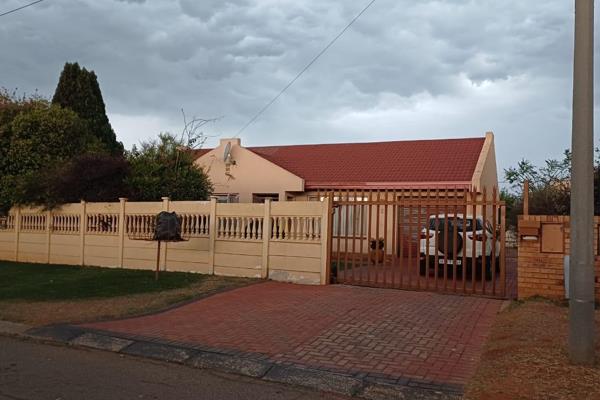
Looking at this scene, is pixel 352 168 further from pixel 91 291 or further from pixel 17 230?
pixel 91 291

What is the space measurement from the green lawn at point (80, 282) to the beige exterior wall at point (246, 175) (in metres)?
6.80

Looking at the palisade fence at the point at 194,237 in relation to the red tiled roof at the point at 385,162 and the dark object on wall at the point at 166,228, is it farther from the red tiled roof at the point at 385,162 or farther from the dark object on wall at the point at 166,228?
the red tiled roof at the point at 385,162

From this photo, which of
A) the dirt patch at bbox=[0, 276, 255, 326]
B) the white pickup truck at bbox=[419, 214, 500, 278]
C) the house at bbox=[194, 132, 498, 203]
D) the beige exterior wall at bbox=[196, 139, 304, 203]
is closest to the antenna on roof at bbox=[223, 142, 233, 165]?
the house at bbox=[194, 132, 498, 203]

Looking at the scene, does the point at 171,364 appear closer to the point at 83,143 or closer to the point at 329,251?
the point at 329,251

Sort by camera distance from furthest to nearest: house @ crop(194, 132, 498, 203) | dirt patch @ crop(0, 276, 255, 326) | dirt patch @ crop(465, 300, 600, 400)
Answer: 1. house @ crop(194, 132, 498, 203)
2. dirt patch @ crop(0, 276, 255, 326)
3. dirt patch @ crop(465, 300, 600, 400)

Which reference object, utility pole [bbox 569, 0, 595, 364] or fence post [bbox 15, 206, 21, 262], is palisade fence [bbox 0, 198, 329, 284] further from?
utility pole [bbox 569, 0, 595, 364]

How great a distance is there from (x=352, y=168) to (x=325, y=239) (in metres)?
9.26

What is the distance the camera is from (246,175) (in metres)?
20.8

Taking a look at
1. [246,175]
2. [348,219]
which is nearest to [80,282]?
[348,219]

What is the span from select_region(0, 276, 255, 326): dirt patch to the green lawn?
1.47 ft

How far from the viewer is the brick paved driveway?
20.9ft

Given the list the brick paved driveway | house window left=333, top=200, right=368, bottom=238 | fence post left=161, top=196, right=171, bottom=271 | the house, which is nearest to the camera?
the brick paved driveway

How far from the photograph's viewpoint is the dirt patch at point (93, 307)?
29.6ft

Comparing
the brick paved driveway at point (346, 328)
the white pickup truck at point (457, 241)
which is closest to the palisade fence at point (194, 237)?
the brick paved driveway at point (346, 328)
